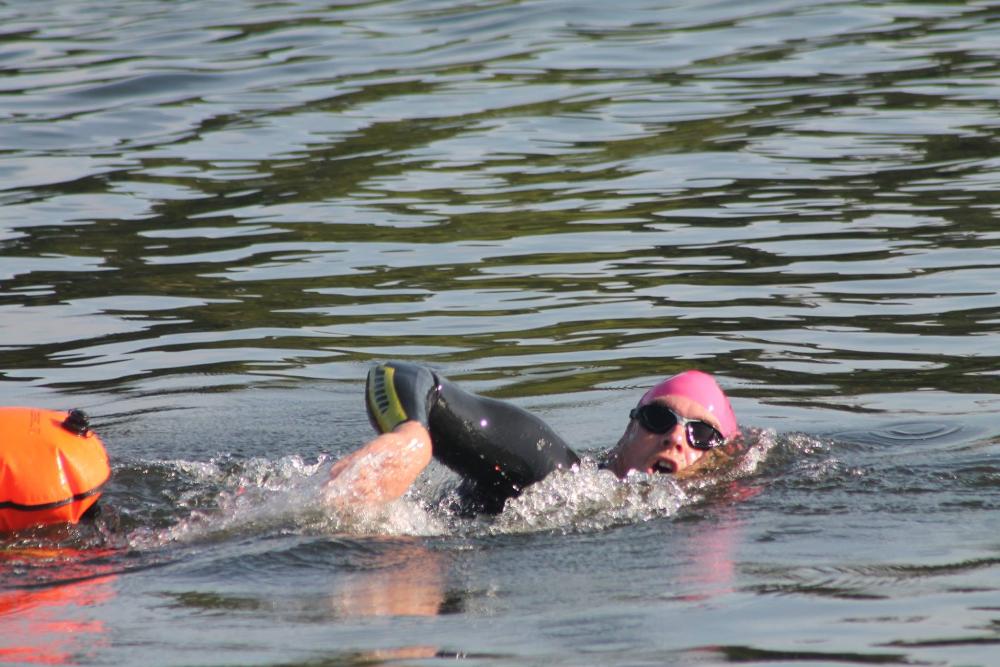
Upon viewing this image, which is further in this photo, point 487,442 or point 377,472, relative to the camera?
point 487,442

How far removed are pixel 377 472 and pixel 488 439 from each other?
3.11ft

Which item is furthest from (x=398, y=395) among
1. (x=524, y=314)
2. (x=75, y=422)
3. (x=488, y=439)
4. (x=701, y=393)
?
(x=524, y=314)

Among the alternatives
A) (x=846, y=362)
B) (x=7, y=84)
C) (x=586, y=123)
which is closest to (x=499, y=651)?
(x=846, y=362)

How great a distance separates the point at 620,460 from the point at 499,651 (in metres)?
2.49

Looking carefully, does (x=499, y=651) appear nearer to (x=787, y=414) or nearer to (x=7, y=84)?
(x=787, y=414)

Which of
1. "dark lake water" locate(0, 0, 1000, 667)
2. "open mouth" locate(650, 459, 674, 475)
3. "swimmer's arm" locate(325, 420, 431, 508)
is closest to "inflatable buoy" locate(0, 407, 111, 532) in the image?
"dark lake water" locate(0, 0, 1000, 667)

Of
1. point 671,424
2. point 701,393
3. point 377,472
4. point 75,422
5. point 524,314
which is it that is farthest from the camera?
point 524,314

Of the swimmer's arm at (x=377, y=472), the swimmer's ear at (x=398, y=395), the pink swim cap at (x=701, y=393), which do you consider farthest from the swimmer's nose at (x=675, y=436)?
the swimmer's arm at (x=377, y=472)

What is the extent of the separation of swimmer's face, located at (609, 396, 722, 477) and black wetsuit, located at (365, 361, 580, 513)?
0.77ft

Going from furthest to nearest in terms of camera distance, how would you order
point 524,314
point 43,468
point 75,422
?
point 524,314 < point 75,422 < point 43,468

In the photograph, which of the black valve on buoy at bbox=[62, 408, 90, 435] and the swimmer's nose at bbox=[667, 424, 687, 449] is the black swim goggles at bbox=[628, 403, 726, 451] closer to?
the swimmer's nose at bbox=[667, 424, 687, 449]

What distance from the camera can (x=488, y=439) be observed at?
6.93m

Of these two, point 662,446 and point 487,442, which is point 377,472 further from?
point 662,446

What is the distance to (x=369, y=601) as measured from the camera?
18.0 ft
